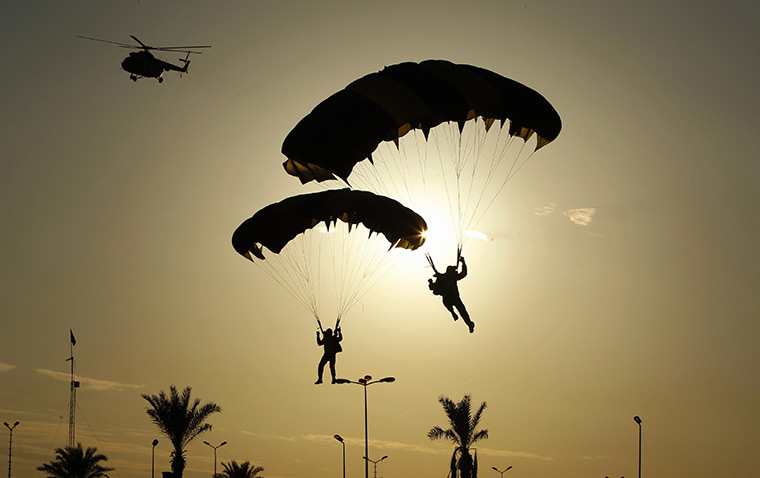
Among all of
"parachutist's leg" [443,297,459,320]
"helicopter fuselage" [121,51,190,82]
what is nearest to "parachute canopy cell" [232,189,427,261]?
"parachutist's leg" [443,297,459,320]

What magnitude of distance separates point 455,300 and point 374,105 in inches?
259

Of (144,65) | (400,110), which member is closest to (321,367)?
(400,110)

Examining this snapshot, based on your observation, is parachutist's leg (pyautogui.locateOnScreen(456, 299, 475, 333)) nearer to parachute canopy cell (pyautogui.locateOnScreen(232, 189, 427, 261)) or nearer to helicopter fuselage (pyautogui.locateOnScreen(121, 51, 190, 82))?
parachute canopy cell (pyautogui.locateOnScreen(232, 189, 427, 261))

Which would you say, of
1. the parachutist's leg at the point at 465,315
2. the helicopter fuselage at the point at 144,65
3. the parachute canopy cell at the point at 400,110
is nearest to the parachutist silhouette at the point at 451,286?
the parachutist's leg at the point at 465,315

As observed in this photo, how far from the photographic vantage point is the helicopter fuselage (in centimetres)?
6788

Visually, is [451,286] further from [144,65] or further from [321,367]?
[144,65]

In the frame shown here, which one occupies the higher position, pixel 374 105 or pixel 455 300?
pixel 374 105

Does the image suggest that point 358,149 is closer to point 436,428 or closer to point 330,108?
point 330,108

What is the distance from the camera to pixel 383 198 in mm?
40156

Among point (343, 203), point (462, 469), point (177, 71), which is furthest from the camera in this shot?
point (177, 71)

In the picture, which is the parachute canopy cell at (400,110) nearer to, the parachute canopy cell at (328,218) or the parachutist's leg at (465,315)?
the parachute canopy cell at (328,218)

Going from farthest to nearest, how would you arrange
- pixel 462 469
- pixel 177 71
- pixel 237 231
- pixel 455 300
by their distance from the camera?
1. pixel 177 71
2. pixel 462 469
3. pixel 237 231
4. pixel 455 300

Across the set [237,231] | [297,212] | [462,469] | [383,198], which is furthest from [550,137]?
[462,469]

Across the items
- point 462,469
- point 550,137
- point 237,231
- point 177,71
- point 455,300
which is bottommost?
point 462,469
